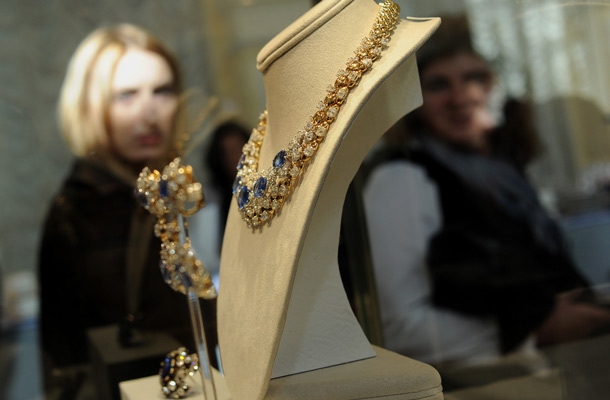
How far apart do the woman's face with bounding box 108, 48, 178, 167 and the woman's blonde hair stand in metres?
0.02

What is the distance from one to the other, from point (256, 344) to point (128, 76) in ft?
2.93

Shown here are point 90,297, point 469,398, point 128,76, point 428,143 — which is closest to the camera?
point 469,398

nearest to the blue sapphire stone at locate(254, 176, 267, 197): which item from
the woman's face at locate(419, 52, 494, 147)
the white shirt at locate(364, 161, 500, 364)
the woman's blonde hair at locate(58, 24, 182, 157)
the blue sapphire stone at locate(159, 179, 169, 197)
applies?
the blue sapphire stone at locate(159, 179, 169, 197)

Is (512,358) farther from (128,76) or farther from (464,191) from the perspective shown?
(128,76)

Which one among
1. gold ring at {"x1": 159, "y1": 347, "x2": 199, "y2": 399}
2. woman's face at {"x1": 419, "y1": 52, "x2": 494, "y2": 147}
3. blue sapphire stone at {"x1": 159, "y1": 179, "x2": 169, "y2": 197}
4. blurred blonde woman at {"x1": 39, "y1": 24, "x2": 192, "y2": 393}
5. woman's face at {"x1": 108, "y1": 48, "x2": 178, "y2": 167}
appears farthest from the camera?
woman's face at {"x1": 419, "y1": 52, "x2": 494, "y2": 147}

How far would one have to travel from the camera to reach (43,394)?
130 centimetres

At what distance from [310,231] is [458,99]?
0.96 metres

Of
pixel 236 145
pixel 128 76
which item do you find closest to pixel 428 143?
pixel 236 145

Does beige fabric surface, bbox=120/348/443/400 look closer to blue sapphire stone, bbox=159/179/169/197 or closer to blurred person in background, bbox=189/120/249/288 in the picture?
blue sapphire stone, bbox=159/179/169/197

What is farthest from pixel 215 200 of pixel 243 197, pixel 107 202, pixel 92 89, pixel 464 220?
pixel 243 197

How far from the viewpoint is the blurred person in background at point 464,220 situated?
1.42 metres

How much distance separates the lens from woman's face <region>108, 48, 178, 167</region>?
4.36 ft

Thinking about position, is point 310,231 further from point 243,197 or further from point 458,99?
point 458,99

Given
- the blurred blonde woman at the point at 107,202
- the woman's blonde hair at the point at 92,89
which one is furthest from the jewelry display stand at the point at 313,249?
Result: the woman's blonde hair at the point at 92,89
